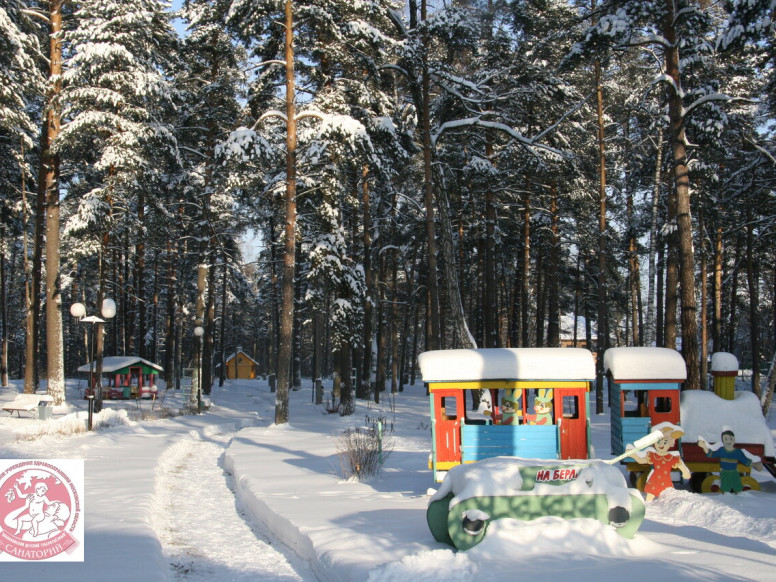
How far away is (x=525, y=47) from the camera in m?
21.3

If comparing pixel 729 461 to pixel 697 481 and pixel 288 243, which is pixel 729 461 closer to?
pixel 697 481

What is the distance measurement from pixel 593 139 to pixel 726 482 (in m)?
18.4

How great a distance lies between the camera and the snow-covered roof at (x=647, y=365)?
10.3 metres

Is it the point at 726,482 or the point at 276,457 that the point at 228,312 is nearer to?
the point at 276,457

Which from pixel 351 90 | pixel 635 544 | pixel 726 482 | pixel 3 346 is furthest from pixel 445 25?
pixel 3 346

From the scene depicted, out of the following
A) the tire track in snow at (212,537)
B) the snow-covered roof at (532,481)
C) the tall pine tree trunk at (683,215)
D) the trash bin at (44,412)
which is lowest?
the tire track in snow at (212,537)

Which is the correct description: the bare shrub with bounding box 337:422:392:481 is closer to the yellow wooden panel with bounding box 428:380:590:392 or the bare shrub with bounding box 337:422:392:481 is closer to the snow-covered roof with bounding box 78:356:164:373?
the yellow wooden panel with bounding box 428:380:590:392

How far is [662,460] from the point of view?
30.6ft

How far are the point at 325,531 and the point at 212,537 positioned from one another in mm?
1897

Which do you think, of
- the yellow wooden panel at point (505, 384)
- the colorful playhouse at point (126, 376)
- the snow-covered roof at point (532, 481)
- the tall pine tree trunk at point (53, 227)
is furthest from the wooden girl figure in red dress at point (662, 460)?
the colorful playhouse at point (126, 376)

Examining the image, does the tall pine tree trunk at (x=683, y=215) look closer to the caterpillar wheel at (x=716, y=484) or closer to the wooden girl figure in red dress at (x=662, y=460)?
the caterpillar wheel at (x=716, y=484)

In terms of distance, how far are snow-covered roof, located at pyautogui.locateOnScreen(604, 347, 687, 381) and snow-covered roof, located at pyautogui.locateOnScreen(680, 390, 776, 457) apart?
1.76 feet

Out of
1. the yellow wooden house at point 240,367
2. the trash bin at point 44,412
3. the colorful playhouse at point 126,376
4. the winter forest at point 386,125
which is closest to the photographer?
the winter forest at point 386,125

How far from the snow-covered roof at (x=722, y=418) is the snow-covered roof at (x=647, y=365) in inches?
21.1
